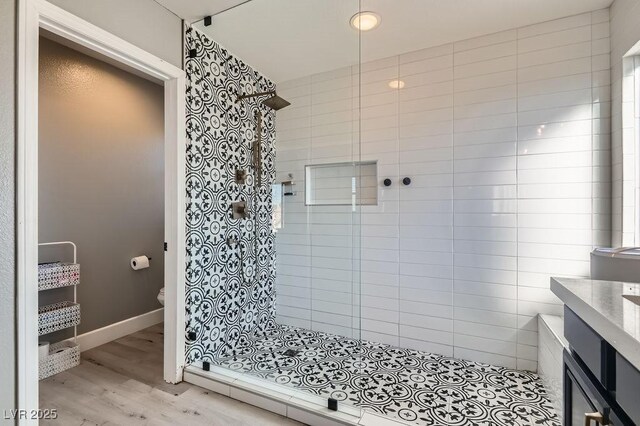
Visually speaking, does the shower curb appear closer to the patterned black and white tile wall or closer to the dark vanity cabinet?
the patterned black and white tile wall

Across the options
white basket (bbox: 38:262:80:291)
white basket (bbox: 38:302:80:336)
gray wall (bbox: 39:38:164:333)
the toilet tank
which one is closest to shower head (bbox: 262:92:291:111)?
gray wall (bbox: 39:38:164:333)

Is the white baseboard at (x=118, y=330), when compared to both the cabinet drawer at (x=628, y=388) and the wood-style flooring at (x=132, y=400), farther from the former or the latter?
the cabinet drawer at (x=628, y=388)

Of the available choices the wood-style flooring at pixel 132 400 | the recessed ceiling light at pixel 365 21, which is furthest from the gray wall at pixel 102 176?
the recessed ceiling light at pixel 365 21

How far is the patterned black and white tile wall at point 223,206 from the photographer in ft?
7.18

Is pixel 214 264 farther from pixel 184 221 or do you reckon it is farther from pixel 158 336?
pixel 158 336

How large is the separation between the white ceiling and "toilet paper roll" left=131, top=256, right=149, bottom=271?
2.13m

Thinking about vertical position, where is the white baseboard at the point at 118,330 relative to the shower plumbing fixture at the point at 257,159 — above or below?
below

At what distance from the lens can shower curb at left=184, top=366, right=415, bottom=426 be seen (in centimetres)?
164

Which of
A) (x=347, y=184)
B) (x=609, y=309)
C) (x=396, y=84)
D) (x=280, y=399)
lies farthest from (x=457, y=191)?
(x=280, y=399)

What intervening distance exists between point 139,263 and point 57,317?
75cm

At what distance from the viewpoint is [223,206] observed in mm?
2447

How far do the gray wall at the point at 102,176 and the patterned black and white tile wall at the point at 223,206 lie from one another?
3.75 feet

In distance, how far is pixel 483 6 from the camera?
1.98 meters

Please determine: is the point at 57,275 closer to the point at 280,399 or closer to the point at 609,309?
the point at 280,399
